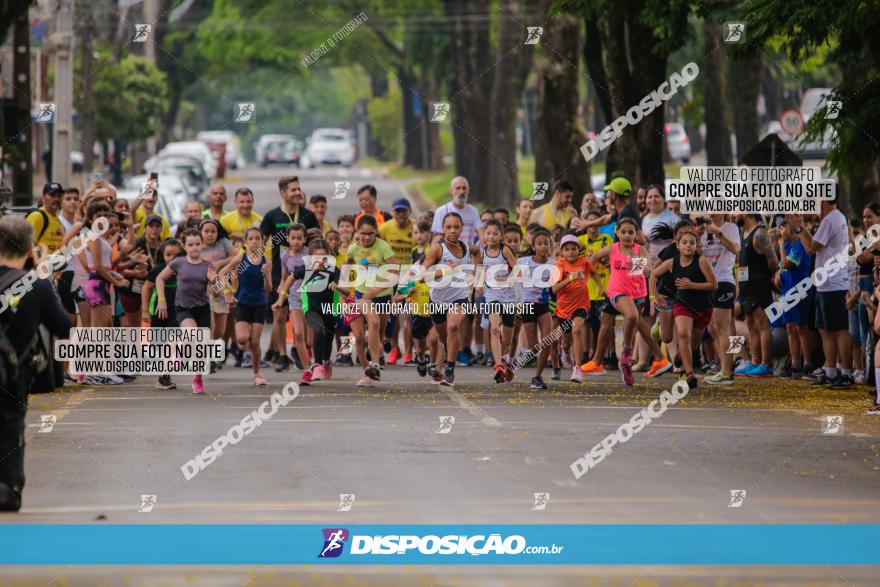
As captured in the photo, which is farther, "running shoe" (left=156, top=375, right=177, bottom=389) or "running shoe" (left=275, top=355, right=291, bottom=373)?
"running shoe" (left=275, top=355, right=291, bottom=373)

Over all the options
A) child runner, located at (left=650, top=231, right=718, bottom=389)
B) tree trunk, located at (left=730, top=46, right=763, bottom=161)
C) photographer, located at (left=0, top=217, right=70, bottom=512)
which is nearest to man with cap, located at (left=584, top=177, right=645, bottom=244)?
child runner, located at (left=650, top=231, right=718, bottom=389)

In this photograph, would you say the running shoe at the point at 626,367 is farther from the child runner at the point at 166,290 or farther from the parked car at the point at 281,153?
the parked car at the point at 281,153

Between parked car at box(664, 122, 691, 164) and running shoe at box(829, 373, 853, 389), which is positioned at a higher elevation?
parked car at box(664, 122, 691, 164)

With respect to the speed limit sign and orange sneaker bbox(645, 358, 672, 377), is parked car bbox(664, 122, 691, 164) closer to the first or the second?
the speed limit sign

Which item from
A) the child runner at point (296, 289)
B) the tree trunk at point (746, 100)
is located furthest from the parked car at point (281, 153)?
the child runner at point (296, 289)

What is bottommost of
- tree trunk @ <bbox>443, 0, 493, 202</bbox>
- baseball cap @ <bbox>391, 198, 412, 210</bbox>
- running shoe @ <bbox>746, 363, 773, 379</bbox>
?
running shoe @ <bbox>746, 363, 773, 379</bbox>

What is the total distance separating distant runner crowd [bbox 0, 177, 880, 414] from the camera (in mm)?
17922

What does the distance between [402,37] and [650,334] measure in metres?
50.1

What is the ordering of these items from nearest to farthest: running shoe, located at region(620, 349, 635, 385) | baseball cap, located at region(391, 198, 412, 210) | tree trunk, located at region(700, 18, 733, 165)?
running shoe, located at region(620, 349, 635, 385), baseball cap, located at region(391, 198, 412, 210), tree trunk, located at region(700, 18, 733, 165)

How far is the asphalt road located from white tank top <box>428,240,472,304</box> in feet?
3.08

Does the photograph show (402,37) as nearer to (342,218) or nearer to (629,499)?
(342,218)

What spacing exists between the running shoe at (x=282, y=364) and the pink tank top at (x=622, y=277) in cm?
400

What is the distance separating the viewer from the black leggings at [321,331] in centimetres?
1791

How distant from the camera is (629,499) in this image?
36.4 feet
